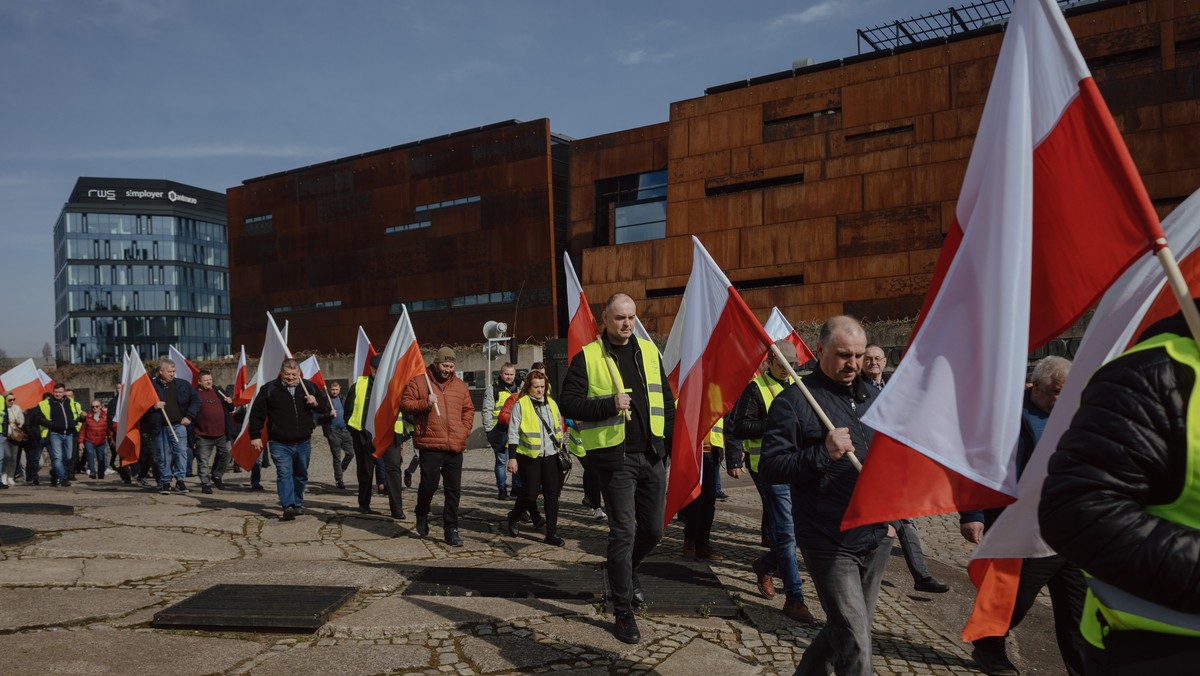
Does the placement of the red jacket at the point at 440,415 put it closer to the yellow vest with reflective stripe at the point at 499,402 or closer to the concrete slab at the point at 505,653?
the yellow vest with reflective stripe at the point at 499,402

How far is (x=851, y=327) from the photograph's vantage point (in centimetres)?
403

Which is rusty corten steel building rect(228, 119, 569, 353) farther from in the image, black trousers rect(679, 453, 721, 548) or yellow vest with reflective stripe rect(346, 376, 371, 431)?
black trousers rect(679, 453, 721, 548)

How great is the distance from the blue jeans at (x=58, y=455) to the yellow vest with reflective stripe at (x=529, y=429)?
10919 mm

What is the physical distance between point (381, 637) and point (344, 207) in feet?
136

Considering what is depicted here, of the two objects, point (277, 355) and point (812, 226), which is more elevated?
point (812, 226)

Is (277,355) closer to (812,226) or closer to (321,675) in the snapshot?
(321,675)

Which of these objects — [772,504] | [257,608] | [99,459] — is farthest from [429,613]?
[99,459]

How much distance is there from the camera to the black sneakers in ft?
17.7

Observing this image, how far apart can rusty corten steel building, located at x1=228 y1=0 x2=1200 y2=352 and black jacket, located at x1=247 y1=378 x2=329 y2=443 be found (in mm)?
22901

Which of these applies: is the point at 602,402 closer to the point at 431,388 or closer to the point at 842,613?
the point at 842,613

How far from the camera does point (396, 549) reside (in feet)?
27.7

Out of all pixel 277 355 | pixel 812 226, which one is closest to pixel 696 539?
pixel 277 355

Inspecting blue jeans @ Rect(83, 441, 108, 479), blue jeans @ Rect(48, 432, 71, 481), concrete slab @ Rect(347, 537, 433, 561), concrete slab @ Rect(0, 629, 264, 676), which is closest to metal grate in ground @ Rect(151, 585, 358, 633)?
concrete slab @ Rect(0, 629, 264, 676)

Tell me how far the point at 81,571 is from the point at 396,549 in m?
2.56
